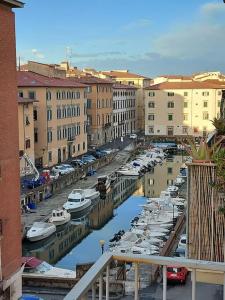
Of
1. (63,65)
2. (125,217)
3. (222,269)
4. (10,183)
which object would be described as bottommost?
(125,217)

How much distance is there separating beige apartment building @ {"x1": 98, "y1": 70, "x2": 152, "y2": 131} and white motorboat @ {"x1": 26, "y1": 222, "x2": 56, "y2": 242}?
53207 mm

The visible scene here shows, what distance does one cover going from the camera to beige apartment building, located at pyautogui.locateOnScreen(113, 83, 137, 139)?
68.2 meters

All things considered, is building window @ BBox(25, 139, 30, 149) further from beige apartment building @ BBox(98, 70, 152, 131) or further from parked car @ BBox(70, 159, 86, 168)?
beige apartment building @ BBox(98, 70, 152, 131)

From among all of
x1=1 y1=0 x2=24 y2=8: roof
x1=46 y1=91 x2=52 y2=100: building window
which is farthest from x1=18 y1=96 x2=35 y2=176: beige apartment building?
x1=1 y1=0 x2=24 y2=8: roof

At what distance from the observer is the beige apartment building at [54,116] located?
142 ft

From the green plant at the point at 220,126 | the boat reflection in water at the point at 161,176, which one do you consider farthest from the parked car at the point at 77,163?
the green plant at the point at 220,126

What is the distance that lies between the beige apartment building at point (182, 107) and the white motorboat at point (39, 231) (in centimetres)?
4254

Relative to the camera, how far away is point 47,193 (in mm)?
35031

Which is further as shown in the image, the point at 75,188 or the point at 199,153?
the point at 75,188

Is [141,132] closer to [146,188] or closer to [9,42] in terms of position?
[146,188]

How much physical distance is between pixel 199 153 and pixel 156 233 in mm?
18502

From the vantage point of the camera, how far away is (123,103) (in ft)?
237

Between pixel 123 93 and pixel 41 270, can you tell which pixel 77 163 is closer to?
pixel 41 270

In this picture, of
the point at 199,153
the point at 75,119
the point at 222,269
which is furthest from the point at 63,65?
the point at 222,269
